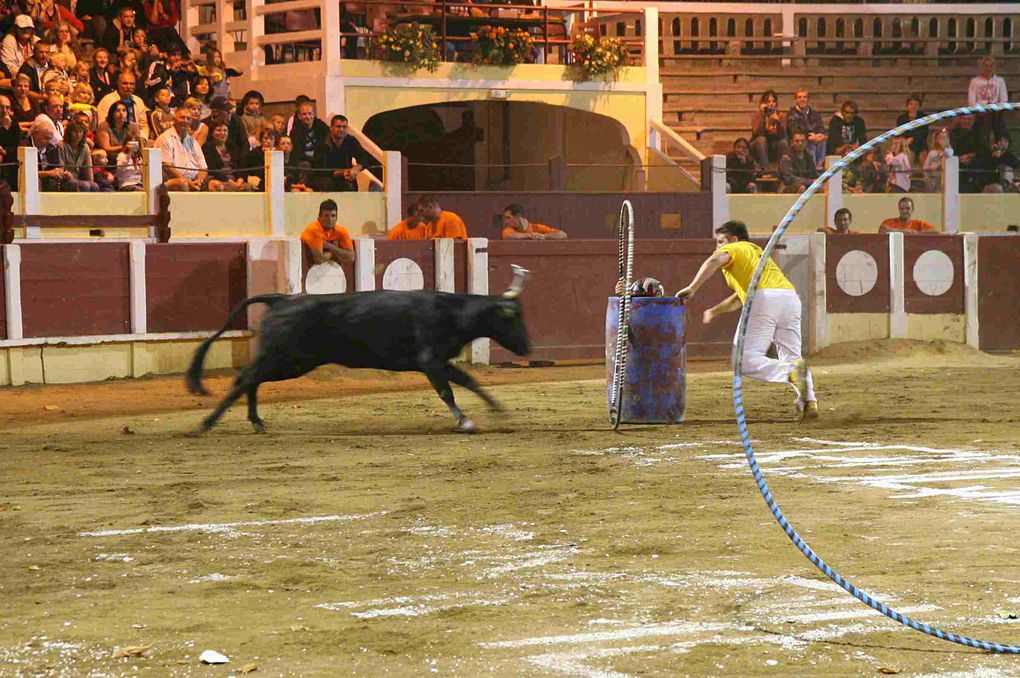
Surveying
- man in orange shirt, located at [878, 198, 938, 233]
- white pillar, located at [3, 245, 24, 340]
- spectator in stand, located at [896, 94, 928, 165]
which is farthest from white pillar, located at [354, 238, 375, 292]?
spectator in stand, located at [896, 94, 928, 165]

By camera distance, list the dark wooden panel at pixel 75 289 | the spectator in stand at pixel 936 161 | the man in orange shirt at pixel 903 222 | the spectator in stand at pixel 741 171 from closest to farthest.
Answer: the dark wooden panel at pixel 75 289 < the man in orange shirt at pixel 903 222 < the spectator in stand at pixel 741 171 < the spectator in stand at pixel 936 161

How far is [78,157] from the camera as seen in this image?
615 inches

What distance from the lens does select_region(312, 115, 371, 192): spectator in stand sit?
18.1m

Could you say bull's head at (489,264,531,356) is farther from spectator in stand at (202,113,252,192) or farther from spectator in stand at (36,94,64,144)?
spectator in stand at (202,113,252,192)

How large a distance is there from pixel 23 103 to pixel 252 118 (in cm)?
279

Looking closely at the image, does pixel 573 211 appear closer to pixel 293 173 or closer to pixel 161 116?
pixel 293 173

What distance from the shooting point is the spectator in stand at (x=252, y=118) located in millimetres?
17656

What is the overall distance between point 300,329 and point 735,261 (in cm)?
303

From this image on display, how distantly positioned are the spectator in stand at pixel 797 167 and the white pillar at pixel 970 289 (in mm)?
2609

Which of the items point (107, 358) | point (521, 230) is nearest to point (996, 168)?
point (521, 230)

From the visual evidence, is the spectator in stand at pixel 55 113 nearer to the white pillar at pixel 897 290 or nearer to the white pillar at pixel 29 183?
the white pillar at pixel 29 183

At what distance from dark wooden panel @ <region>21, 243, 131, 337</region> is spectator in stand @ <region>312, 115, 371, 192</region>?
3.30m

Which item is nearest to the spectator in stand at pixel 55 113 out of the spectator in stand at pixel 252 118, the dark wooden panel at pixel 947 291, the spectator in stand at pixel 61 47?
the spectator in stand at pixel 61 47

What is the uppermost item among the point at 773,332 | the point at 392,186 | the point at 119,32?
the point at 119,32
